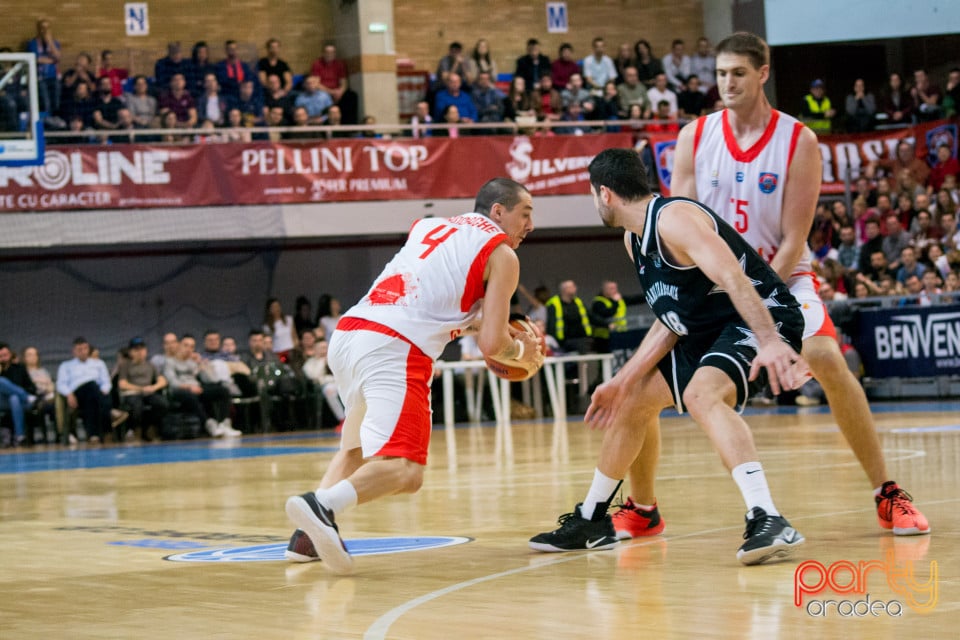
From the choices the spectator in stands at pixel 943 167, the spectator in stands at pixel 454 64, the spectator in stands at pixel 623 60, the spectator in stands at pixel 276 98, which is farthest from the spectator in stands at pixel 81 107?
the spectator in stands at pixel 943 167

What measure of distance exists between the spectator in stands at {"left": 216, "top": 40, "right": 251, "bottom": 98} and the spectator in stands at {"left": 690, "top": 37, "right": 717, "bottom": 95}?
8017 mm

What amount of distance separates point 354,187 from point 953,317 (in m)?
9.01

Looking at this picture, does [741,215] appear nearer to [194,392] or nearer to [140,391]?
[194,392]

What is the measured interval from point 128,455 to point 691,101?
12.8 metres

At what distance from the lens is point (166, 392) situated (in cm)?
1977

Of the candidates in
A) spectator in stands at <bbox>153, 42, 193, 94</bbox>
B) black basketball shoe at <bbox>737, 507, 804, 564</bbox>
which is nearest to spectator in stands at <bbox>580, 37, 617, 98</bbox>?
spectator in stands at <bbox>153, 42, 193, 94</bbox>

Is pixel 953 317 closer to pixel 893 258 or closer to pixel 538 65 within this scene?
pixel 893 258

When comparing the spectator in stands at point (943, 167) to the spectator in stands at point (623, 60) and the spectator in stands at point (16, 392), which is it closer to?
the spectator in stands at point (623, 60)

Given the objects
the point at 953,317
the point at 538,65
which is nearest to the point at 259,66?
the point at 538,65

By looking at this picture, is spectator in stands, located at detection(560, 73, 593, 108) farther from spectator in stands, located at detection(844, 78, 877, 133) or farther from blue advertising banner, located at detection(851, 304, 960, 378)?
blue advertising banner, located at detection(851, 304, 960, 378)

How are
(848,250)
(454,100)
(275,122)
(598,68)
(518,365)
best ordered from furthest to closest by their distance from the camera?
(598,68) < (454,100) < (275,122) < (848,250) < (518,365)

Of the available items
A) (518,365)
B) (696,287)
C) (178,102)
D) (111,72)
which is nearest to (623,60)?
(178,102)

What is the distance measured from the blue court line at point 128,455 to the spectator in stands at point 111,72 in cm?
667

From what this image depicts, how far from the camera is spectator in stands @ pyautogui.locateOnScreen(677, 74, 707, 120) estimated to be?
24969 mm
